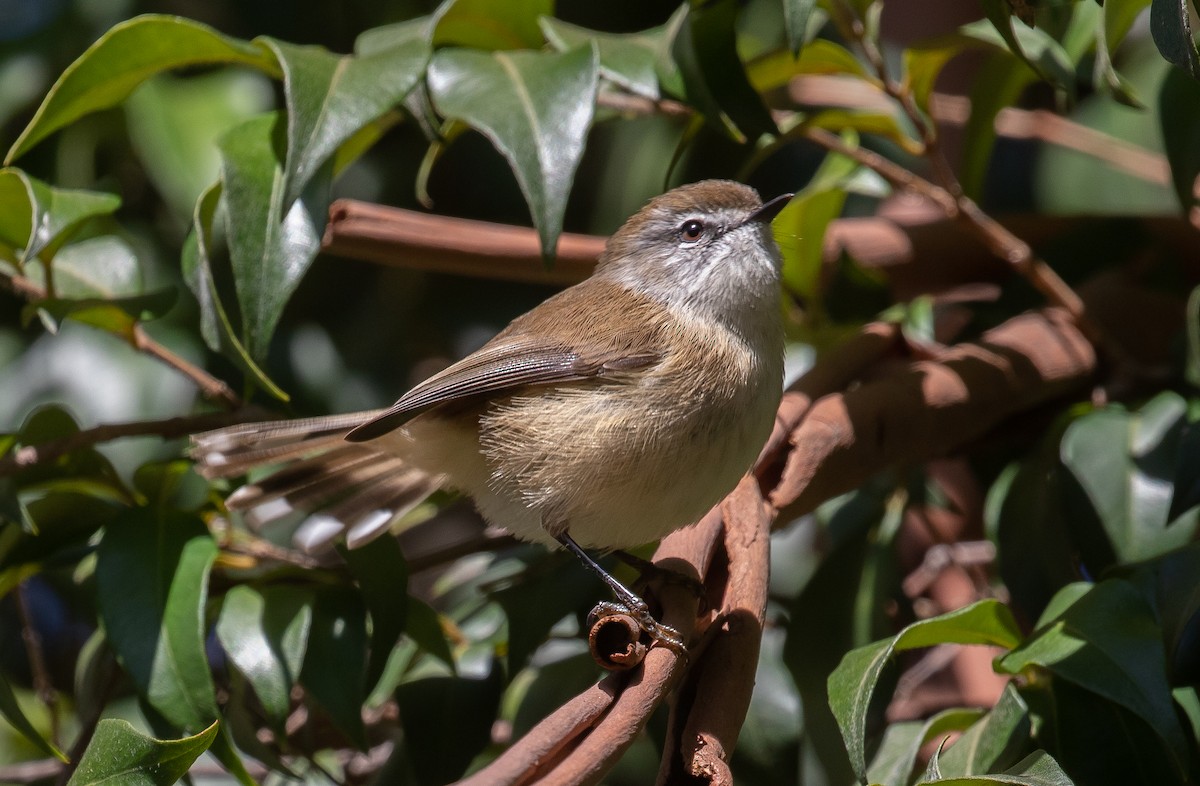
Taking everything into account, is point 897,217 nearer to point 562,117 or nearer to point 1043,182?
point 1043,182

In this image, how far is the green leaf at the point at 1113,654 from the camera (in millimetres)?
1693

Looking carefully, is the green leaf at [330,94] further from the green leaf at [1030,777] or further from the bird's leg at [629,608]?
the green leaf at [1030,777]

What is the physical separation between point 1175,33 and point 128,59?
1.82 metres

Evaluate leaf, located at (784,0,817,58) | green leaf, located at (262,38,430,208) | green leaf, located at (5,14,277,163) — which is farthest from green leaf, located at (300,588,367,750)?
leaf, located at (784,0,817,58)

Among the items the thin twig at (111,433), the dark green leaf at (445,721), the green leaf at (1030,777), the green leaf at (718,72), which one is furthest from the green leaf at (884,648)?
the thin twig at (111,433)

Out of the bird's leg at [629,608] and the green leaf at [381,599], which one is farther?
the green leaf at [381,599]

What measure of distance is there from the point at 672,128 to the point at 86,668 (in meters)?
2.24

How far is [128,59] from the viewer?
7.51 feet

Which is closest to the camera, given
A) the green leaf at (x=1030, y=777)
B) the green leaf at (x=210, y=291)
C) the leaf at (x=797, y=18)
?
the green leaf at (x=1030, y=777)

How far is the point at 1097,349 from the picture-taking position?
9.71ft

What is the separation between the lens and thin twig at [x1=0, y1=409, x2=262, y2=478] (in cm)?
227

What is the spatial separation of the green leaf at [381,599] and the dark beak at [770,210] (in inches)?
44.0

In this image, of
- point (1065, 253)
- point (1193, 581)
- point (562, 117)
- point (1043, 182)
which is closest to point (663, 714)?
point (1193, 581)

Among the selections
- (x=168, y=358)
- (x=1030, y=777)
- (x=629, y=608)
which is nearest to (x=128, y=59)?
(x=168, y=358)
